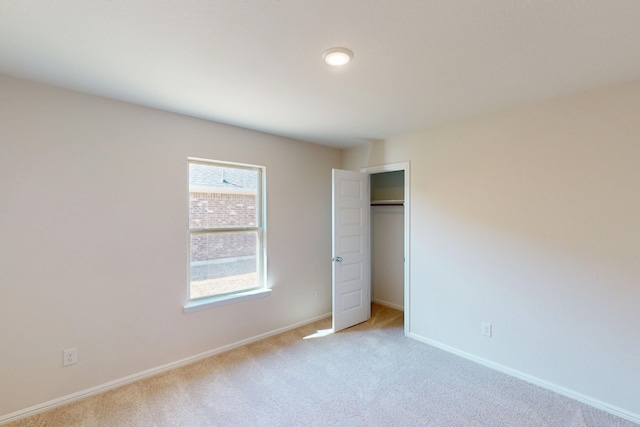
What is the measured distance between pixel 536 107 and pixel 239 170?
115 inches

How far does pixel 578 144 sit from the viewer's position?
233 centimetres

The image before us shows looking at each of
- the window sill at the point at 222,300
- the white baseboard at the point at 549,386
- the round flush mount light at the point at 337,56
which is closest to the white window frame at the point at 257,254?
the window sill at the point at 222,300

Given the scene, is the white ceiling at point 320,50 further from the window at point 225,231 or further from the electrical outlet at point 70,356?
the electrical outlet at point 70,356

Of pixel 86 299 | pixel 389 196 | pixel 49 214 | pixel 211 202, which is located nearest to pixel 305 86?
pixel 211 202

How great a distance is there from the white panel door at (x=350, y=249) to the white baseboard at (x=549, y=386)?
3.20 feet

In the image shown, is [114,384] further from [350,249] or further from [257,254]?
[350,249]

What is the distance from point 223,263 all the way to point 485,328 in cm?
273

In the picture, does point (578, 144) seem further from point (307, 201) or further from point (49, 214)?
point (49, 214)

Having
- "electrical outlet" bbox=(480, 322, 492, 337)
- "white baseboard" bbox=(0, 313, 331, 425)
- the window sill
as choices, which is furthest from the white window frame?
"electrical outlet" bbox=(480, 322, 492, 337)

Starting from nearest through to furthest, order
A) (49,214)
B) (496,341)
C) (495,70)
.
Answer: (495,70), (49,214), (496,341)

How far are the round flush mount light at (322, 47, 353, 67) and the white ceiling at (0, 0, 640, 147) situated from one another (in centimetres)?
5

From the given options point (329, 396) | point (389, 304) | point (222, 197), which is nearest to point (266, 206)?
point (222, 197)

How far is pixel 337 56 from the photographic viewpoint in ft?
5.77

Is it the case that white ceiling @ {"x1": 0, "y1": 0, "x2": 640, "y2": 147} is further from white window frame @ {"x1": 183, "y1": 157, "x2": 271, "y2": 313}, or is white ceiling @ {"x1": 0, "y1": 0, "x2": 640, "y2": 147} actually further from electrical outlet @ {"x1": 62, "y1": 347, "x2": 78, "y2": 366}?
electrical outlet @ {"x1": 62, "y1": 347, "x2": 78, "y2": 366}
